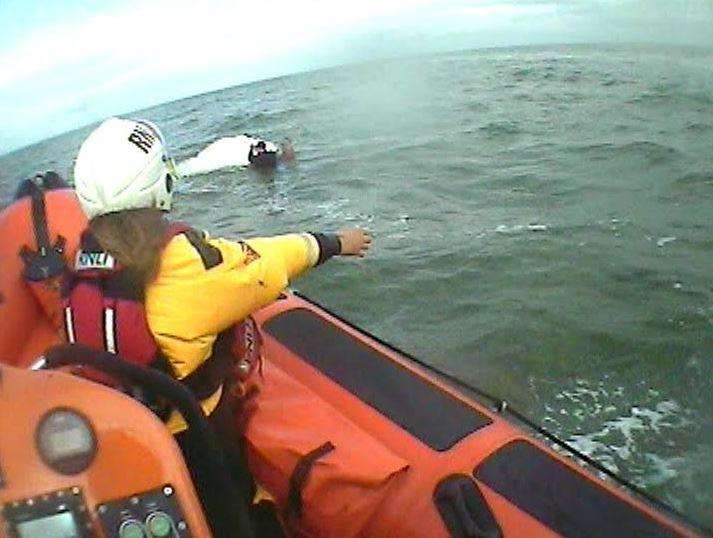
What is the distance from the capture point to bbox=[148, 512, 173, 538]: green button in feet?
5.03

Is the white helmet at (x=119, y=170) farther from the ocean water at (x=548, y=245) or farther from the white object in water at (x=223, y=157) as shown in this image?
the white object in water at (x=223, y=157)

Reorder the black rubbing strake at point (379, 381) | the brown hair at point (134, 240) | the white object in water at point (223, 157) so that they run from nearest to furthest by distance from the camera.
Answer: the brown hair at point (134, 240), the black rubbing strake at point (379, 381), the white object in water at point (223, 157)

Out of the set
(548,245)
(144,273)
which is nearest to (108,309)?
(144,273)

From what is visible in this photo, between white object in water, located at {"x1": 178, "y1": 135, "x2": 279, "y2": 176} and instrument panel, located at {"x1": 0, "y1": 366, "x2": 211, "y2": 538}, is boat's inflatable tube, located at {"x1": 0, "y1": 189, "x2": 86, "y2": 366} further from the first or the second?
white object in water, located at {"x1": 178, "y1": 135, "x2": 279, "y2": 176}

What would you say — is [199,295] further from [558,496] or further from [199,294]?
[558,496]

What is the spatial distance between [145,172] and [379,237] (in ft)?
17.4

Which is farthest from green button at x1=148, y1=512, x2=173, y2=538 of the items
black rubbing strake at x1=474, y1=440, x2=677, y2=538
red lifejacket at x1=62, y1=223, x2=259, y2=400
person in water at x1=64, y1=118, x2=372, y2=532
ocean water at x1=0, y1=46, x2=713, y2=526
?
ocean water at x1=0, y1=46, x2=713, y2=526

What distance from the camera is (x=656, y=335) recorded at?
476 centimetres

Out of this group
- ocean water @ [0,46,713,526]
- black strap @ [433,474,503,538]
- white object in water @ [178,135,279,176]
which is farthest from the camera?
white object in water @ [178,135,279,176]

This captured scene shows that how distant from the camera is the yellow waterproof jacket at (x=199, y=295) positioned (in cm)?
192

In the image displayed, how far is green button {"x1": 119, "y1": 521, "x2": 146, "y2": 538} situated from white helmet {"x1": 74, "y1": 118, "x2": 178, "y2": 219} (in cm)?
78

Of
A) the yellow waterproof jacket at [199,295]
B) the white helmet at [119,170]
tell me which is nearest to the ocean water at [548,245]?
the yellow waterproof jacket at [199,295]

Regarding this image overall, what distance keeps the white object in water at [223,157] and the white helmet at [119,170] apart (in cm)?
992

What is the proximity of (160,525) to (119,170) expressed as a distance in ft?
2.78
